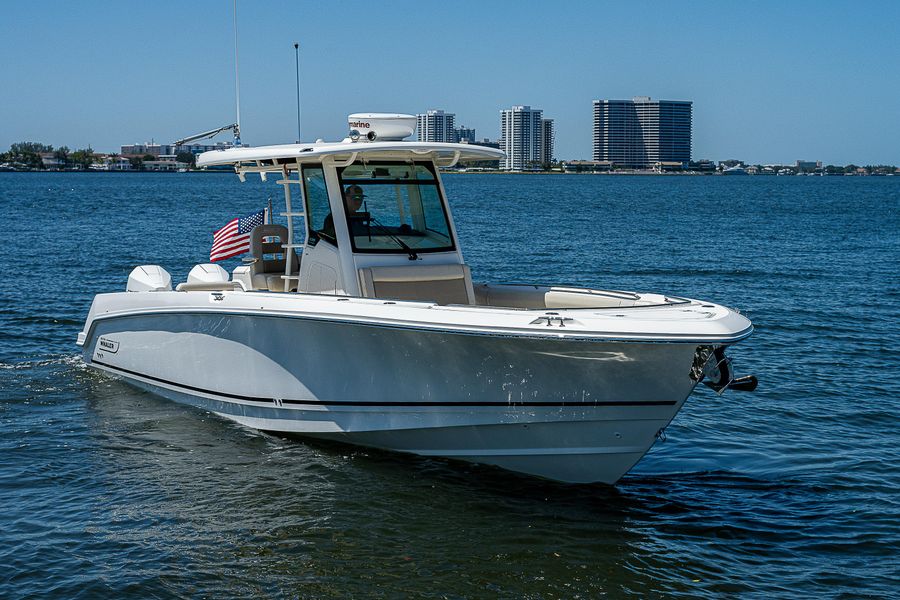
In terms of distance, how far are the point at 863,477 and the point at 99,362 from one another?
854cm

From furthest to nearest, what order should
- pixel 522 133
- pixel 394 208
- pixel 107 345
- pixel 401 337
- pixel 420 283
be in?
pixel 522 133
pixel 107 345
pixel 394 208
pixel 420 283
pixel 401 337

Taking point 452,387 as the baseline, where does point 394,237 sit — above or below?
above

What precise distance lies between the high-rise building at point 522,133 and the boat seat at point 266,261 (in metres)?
107

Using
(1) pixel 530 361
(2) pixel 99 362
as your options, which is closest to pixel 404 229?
(1) pixel 530 361

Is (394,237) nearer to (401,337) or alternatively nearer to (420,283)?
(420,283)

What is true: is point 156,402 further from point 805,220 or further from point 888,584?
point 805,220

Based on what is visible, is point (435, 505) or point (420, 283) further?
point (420, 283)

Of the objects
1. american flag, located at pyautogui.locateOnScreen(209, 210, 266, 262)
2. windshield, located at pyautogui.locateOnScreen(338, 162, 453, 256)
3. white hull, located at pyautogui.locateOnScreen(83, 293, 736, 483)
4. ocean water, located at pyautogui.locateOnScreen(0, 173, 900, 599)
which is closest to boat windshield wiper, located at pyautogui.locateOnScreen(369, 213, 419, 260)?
windshield, located at pyautogui.locateOnScreen(338, 162, 453, 256)

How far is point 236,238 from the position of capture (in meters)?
11.8

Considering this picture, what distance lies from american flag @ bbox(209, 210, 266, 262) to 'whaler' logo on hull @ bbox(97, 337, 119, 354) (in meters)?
1.51

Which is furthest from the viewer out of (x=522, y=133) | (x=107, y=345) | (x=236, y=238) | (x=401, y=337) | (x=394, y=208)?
(x=522, y=133)

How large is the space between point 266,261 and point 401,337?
3117 millimetres

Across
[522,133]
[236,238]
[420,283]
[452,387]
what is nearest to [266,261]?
[236,238]

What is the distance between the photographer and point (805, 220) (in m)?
51.7
